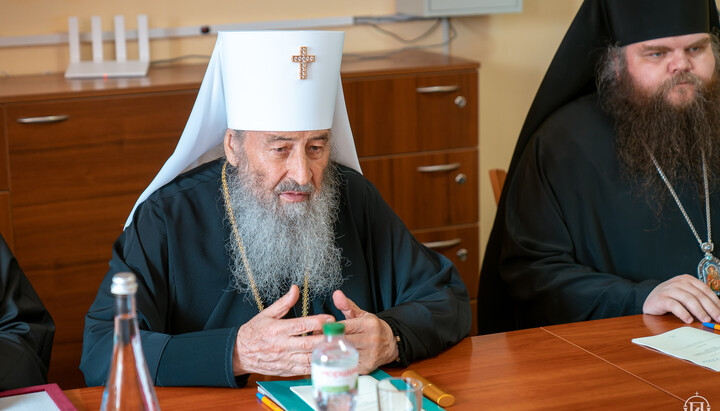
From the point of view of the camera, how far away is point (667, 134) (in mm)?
3334

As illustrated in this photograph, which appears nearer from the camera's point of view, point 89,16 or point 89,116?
point 89,116

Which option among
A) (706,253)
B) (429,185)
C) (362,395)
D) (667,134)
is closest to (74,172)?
(429,185)

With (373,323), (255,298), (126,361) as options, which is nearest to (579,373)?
(373,323)

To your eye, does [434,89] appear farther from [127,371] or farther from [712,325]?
[127,371]

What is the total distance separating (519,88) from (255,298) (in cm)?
350

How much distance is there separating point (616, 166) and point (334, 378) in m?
2.06

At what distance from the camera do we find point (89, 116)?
398 centimetres

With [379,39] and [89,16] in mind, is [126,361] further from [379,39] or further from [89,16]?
[379,39]

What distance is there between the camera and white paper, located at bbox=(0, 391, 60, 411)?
1.87 m

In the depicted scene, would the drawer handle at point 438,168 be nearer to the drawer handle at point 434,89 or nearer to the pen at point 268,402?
the drawer handle at point 434,89

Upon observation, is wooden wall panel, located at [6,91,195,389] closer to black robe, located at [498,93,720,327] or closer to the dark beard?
black robe, located at [498,93,720,327]

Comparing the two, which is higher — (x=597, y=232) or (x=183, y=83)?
(x=183, y=83)

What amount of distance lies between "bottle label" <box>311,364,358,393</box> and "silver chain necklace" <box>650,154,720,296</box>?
1811 mm

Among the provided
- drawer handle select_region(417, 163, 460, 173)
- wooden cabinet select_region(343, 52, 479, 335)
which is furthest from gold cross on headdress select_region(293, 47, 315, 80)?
drawer handle select_region(417, 163, 460, 173)
